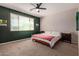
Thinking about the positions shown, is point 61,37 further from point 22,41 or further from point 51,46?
point 22,41

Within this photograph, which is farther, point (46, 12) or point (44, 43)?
point (44, 43)

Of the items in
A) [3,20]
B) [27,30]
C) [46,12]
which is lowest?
[27,30]

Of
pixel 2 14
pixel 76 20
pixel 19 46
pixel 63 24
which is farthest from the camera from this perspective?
pixel 2 14

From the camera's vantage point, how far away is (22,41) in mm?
2898

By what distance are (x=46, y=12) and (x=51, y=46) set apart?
4.33 ft

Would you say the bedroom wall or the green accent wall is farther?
the green accent wall

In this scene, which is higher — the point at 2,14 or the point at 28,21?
the point at 2,14

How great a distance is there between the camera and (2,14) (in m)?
3.06

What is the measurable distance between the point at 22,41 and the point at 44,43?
0.95 meters

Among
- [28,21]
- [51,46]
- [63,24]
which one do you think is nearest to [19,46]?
[28,21]

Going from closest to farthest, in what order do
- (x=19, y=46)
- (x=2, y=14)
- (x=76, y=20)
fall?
1. (x=76, y=20)
2. (x=19, y=46)
3. (x=2, y=14)

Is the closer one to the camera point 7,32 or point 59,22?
point 59,22

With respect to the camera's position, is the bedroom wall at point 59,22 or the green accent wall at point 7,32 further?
the green accent wall at point 7,32

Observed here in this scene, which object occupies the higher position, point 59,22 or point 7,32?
point 59,22
